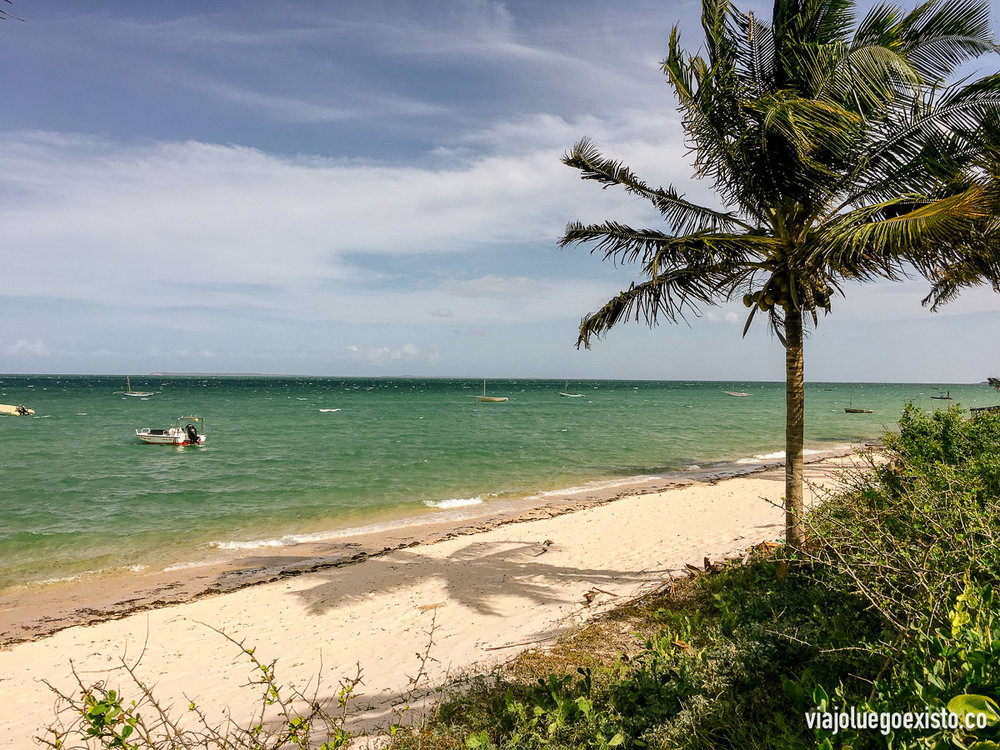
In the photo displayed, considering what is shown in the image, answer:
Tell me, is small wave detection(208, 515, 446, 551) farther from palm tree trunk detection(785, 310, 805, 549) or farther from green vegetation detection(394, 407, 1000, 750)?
palm tree trunk detection(785, 310, 805, 549)

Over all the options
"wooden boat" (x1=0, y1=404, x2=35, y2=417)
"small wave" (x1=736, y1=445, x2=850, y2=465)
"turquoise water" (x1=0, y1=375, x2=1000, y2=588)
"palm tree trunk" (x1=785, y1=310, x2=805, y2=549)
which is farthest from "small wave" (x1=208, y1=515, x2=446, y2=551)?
"wooden boat" (x1=0, y1=404, x2=35, y2=417)

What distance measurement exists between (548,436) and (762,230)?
30792 mm

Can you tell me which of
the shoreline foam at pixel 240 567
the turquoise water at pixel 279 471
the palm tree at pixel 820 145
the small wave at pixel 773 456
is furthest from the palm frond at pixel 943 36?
the small wave at pixel 773 456

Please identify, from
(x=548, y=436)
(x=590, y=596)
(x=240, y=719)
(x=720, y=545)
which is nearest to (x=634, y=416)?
(x=548, y=436)

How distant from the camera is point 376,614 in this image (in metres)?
9.04

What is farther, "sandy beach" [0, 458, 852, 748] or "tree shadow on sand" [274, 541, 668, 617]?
"tree shadow on sand" [274, 541, 668, 617]

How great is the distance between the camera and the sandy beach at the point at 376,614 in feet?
22.7

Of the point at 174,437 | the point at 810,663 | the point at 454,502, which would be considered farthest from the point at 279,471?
the point at 810,663

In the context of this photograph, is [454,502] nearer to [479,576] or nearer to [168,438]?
[479,576]

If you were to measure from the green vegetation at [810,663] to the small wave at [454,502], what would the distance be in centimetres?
1269

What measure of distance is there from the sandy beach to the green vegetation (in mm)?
1754

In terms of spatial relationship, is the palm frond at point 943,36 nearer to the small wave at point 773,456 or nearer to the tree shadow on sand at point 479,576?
the tree shadow on sand at point 479,576

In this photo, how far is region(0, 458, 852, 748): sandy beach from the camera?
6910mm

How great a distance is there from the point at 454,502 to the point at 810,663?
15940 millimetres
